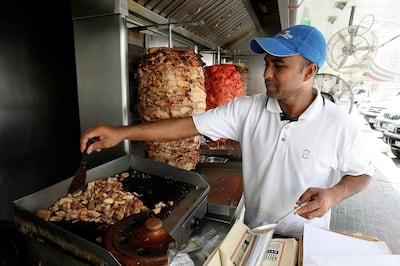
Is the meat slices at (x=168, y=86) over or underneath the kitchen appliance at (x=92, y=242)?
over

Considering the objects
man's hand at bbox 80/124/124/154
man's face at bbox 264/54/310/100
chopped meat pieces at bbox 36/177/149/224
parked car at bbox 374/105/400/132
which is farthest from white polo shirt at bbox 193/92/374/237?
parked car at bbox 374/105/400/132

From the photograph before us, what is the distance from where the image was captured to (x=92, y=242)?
78 cm

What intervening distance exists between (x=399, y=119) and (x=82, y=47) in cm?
805

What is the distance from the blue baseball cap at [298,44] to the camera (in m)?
1.13

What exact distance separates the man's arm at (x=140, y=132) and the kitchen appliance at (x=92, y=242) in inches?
6.7

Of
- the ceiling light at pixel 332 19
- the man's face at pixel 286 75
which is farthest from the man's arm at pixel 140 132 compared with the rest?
the ceiling light at pixel 332 19

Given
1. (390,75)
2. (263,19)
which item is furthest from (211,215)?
(390,75)

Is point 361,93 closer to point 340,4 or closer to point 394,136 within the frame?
point 394,136

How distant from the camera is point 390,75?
36.6 feet

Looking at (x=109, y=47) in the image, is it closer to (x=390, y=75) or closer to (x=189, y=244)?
(x=189, y=244)

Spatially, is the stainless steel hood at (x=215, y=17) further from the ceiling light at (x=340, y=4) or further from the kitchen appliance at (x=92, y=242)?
the ceiling light at (x=340, y=4)

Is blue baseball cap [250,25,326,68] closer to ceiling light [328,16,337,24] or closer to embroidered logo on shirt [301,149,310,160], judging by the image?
embroidered logo on shirt [301,149,310,160]

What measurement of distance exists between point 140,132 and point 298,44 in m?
0.84

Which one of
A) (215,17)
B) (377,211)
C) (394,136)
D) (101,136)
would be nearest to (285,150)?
(101,136)
